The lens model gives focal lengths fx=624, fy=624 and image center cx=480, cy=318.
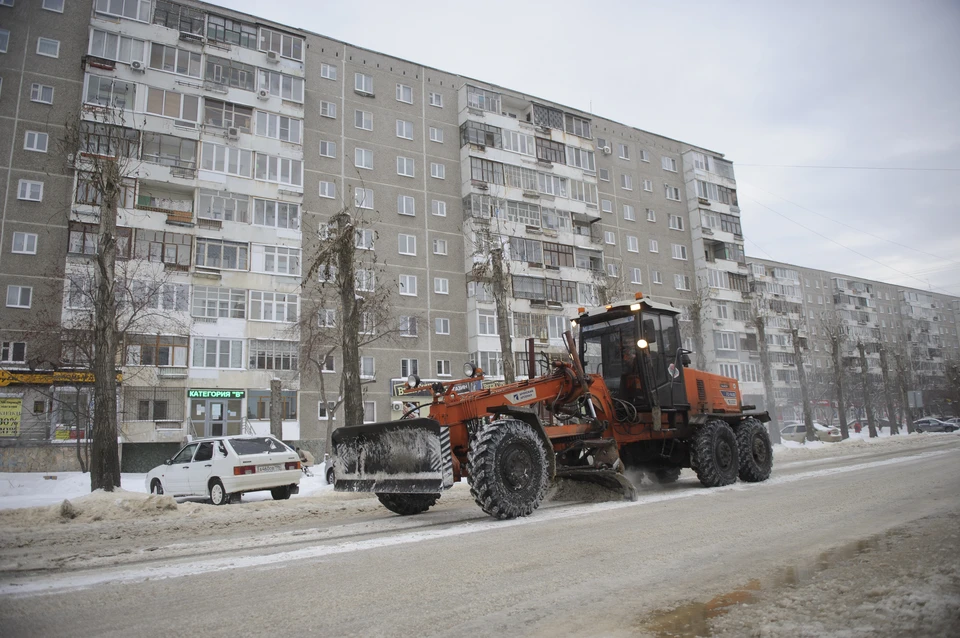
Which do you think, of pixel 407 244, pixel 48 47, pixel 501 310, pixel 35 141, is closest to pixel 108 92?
pixel 35 141

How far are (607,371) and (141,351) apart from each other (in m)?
27.8

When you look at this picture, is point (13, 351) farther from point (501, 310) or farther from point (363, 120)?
point (501, 310)

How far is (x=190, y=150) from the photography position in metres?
34.7

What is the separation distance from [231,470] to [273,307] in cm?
2193

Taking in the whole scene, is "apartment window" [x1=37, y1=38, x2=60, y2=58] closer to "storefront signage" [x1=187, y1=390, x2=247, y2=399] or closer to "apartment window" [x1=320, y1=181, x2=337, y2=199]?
"apartment window" [x1=320, y1=181, x2=337, y2=199]

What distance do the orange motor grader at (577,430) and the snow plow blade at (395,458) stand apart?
18 mm

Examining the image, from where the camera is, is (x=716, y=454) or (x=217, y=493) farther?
(x=217, y=493)

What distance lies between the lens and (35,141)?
3300 cm

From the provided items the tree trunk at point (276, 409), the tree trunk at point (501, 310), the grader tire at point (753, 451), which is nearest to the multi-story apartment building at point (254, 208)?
the tree trunk at point (501, 310)

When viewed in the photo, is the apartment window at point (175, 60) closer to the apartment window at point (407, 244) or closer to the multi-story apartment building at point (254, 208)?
the multi-story apartment building at point (254, 208)

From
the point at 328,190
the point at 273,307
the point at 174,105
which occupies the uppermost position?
the point at 174,105

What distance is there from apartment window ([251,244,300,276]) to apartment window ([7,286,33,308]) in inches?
426

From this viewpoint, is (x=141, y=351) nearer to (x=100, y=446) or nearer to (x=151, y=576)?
(x=100, y=446)

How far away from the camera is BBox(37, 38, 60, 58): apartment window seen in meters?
33.8
